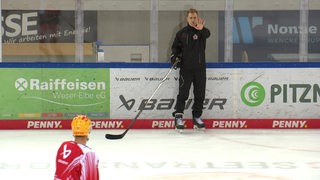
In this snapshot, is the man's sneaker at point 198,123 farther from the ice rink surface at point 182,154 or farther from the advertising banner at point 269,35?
the advertising banner at point 269,35

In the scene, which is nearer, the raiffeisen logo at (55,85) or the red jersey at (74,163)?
the red jersey at (74,163)

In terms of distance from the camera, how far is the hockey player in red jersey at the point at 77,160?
2.31 meters

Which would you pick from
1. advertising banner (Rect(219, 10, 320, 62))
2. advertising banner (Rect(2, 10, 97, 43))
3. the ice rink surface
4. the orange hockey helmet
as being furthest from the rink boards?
the orange hockey helmet

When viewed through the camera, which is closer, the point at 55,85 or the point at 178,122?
the point at 178,122

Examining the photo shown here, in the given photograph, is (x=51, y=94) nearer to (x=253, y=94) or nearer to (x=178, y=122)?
(x=178, y=122)

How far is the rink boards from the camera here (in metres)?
7.28

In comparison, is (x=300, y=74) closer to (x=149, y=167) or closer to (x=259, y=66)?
A: (x=259, y=66)

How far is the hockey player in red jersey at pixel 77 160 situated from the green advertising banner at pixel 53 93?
16.4 ft

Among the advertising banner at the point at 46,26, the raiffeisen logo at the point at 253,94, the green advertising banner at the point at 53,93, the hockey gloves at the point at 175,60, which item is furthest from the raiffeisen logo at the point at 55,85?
the advertising banner at the point at 46,26

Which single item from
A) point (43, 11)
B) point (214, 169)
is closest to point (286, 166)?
point (214, 169)

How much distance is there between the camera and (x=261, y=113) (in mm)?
7422

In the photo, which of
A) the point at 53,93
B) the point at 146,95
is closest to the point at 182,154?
the point at 146,95

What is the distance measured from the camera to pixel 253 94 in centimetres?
741

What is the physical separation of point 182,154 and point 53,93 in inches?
103
